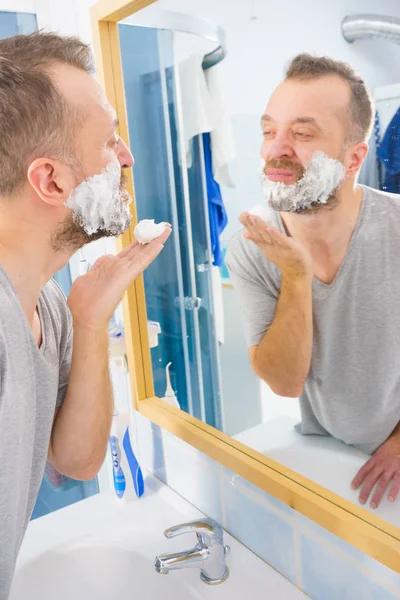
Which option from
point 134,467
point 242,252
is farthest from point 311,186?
point 134,467

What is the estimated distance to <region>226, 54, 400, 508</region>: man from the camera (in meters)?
0.76

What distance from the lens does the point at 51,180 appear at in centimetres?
86

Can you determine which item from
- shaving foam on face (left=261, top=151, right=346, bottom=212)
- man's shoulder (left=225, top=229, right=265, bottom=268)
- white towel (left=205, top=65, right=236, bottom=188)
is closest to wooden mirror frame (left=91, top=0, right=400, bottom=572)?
white towel (left=205, top=65, right=236, bottom=188)

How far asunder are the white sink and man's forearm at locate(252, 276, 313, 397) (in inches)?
14.8

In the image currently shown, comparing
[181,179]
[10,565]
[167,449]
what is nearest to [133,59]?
[181,179]

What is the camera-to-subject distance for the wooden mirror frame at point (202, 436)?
2.62ft

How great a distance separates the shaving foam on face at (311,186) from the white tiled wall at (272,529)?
519 millimetres

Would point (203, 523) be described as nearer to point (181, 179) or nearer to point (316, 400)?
point (316, 400)

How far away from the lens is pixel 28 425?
0.88 metres

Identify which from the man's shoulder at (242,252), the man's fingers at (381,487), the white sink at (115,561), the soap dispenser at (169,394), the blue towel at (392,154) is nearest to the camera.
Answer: the blue towel at (392,154)

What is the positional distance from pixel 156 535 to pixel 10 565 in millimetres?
354

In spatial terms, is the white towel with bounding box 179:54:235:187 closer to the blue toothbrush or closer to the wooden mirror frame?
the wooden mirror frame

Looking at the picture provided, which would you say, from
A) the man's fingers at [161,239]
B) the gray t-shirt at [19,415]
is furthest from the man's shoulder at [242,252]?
the gray t-shirt at [19,415]

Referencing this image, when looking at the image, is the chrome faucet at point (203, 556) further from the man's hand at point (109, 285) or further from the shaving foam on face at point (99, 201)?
the shaving foam on face at point (99, 201)
